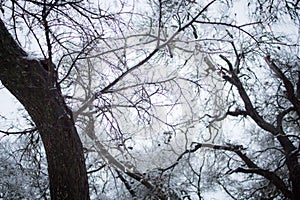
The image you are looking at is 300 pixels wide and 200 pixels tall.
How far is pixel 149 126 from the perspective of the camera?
386cm

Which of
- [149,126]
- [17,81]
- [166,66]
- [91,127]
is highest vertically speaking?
[166,66]

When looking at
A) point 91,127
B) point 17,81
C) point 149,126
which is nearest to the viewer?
point 17,81

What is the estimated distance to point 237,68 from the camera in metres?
6.98

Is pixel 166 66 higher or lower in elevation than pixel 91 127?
higher

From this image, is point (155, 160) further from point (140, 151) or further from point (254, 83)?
point (254, 83)

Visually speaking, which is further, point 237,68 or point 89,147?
point 237,68

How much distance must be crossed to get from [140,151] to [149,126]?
252cm

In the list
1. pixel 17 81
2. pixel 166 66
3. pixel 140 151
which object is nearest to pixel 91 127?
pixel 166 66

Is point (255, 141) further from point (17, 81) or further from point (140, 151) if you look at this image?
point (17, 81)

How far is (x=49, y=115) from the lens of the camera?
7.52ft

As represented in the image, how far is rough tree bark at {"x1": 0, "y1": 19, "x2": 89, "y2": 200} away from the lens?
2246 millimetres

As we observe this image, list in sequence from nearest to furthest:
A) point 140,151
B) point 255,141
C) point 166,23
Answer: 1. point 166,23
2. point 140,151
3. point 255,141

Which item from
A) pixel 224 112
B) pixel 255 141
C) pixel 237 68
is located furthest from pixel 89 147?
pixel 255 141

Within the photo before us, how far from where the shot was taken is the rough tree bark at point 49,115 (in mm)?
2246
